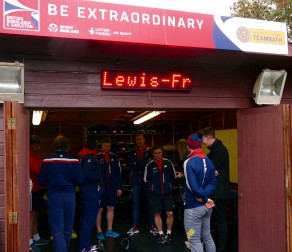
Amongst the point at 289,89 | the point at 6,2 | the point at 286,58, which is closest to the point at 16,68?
the point at 6,2

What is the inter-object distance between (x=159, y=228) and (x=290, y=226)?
7.93 ft

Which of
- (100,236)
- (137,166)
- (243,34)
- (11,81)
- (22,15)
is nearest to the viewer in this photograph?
(22,15)

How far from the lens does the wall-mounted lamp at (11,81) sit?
12.7 feet

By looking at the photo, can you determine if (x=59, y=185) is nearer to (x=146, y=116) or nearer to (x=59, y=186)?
(x=59, y=186)

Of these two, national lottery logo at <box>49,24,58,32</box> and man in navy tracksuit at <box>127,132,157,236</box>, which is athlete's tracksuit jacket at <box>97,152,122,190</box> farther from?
national lottery logo at <box>49,24,58,32</box>

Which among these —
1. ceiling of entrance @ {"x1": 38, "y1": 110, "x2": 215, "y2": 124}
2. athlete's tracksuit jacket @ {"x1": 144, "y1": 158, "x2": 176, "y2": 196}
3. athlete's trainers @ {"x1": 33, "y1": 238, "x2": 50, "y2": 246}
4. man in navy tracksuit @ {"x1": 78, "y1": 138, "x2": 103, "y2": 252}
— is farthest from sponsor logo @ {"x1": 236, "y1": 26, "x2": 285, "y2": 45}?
ceiling of entrance @ {"x1": 38, "y1": 110, "x2": 215, "y2": 124}

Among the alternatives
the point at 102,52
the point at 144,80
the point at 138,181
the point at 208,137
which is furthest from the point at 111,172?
the point at 102,52

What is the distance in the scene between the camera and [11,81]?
3969mm

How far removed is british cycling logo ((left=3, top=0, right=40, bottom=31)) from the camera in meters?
3.37

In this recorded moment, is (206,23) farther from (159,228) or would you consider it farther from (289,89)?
(159,228)

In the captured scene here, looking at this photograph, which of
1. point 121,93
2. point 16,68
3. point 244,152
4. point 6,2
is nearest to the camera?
point 6,2

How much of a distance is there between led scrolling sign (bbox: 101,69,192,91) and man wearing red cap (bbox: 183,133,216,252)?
2.57 feet

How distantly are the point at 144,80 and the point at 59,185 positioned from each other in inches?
69.3

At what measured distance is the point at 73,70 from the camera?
440 cm
